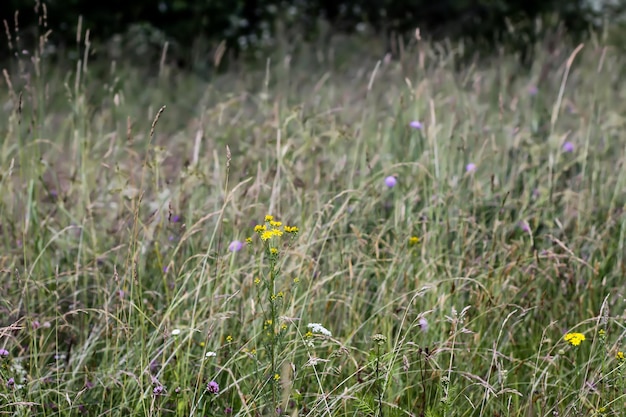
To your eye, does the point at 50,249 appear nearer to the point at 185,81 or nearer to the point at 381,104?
the point at 381,104

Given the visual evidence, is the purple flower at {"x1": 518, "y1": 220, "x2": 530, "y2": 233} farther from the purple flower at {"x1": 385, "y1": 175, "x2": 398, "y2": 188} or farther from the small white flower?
the small white flower

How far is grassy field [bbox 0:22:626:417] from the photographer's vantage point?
2.00m

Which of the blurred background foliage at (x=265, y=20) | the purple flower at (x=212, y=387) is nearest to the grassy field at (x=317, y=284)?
the purple flower at (x=212, y=387)

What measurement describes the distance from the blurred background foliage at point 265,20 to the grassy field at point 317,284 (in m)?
4.04


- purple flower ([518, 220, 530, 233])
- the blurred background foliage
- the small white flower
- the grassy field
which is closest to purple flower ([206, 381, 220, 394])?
the grassy field

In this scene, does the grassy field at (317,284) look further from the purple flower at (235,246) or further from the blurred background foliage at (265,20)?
the blurred background foliage at (265,20)

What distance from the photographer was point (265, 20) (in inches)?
316

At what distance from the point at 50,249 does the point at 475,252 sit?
1402 millimetres

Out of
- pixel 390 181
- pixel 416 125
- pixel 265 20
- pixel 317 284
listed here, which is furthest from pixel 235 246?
pixel 265 20

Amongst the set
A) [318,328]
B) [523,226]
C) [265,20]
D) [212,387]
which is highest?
[318,328]

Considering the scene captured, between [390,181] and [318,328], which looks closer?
[318,328]

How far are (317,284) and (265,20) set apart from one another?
6.14m

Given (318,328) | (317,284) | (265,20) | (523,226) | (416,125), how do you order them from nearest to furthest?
(318,328) < (317,284) < (523,226) < (416,125) < (265,20)

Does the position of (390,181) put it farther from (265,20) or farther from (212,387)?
(265,20)
